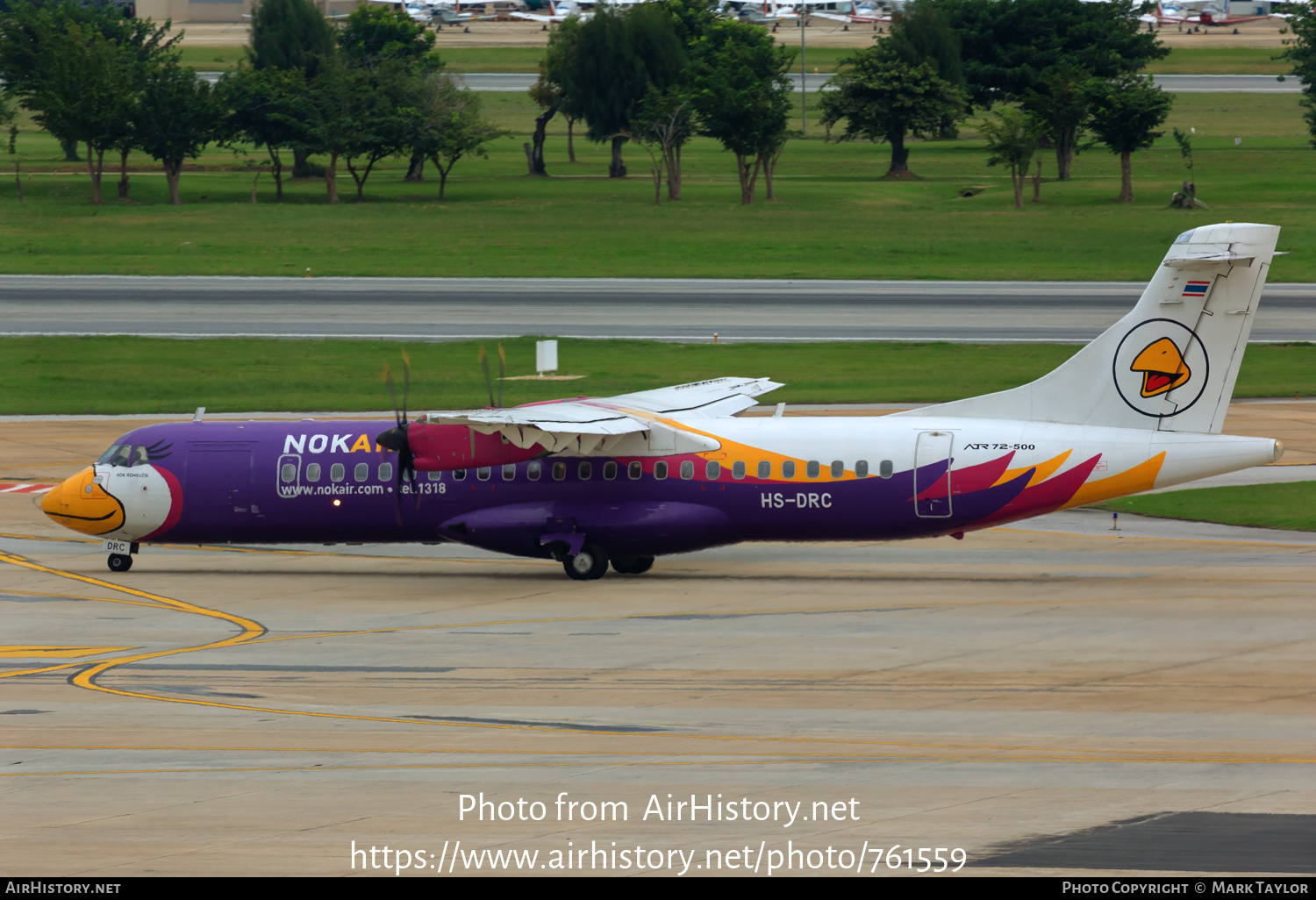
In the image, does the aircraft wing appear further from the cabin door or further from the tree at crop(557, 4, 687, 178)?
the tree at crop(557, 4, 687, 178)

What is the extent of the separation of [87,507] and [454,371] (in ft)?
78.9

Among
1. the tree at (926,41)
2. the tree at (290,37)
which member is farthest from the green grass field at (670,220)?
the tree at (290,37)

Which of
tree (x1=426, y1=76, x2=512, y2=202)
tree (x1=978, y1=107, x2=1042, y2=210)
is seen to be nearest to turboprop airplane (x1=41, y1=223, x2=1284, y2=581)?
tree (x1=978, y1=107, x2=1042, y2=210)

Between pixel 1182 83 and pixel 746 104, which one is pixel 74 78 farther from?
pixel 1182 83

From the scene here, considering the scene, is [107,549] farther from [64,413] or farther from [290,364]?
[290,364]

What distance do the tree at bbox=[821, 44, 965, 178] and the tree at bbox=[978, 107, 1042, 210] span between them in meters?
15.0

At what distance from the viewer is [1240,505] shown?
33.9 meters

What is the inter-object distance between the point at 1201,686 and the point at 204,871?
43.4ft

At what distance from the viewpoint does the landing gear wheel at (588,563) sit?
29.0 meters

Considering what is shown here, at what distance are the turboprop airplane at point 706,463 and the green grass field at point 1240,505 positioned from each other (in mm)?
6705

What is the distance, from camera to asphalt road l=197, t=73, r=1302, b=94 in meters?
155

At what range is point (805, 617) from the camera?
24.9 meters

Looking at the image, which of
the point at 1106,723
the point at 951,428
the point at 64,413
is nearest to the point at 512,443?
the point at 951,428

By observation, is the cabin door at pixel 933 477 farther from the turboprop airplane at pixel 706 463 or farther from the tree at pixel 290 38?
the tree at pixel 290 38
